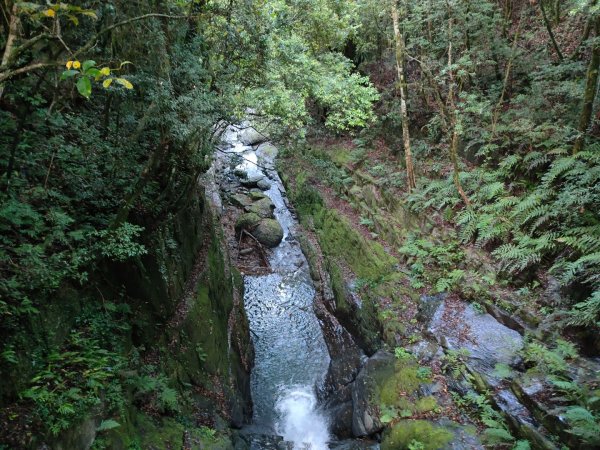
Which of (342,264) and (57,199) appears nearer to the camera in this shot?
(57,199)

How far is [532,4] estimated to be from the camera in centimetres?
1321

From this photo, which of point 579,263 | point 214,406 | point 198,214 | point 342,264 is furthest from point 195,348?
point 579,263

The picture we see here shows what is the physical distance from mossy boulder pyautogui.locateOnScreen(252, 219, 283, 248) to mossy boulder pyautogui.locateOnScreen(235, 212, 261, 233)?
7.9 inches

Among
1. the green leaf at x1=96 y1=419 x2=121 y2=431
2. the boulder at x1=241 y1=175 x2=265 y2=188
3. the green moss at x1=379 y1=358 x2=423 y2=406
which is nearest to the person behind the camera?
the green leaf at x1=96 y1=419 x2=121 y2=431

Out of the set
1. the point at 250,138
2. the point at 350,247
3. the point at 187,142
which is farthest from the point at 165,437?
the point at 250,138

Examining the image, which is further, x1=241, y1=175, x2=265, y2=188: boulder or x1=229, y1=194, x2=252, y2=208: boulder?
x1=241, y1=175, x2=265, y2=188: boulder

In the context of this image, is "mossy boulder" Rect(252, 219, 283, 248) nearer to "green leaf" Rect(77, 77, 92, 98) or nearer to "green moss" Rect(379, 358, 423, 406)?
"green moss" Rect(379, 358, 423, 406)

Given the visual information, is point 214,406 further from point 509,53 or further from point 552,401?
point 509,53

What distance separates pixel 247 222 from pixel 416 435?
38.6 feet

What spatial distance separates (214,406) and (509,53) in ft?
45.5

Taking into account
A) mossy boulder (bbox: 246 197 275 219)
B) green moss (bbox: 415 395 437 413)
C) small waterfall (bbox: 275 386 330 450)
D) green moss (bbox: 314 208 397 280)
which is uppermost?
mossy boulder (bbox: 246 197 275 219)

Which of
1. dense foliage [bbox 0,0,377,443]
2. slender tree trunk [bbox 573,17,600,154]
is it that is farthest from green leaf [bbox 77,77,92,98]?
slender tree trunk [bbox 573,17,600,154]

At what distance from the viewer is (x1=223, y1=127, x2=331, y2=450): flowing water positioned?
Result: 10156 mm

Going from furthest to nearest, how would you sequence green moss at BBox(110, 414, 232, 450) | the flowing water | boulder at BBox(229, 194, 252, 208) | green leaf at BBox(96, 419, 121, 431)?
boulder at BBox(229, 194, 252, 208) → the flowing water → green moss at BBox(110, 414, 232, 450) → green leaf at BBox(96, 419, 121, 431)
